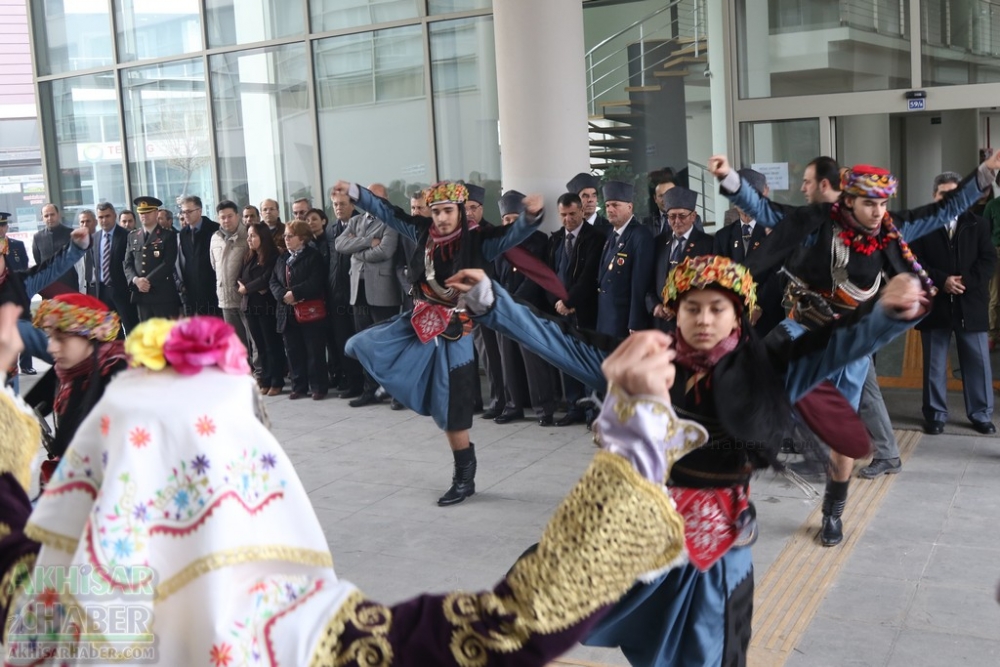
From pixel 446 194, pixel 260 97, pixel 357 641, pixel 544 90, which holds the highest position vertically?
pixel 260 97

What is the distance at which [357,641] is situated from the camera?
1.58 m

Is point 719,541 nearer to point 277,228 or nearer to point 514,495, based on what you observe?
point 514,495

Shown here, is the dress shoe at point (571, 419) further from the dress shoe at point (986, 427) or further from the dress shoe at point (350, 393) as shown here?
the dress shoe at point (986, 427)

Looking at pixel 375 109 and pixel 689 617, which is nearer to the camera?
pixel 689 617

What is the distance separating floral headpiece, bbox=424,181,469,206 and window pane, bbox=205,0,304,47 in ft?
19.9

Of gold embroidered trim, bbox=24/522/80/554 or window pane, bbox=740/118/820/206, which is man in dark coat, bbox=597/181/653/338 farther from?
gold embroidered trim, bbox=24/522/80/554

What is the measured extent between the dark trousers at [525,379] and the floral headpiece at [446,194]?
194cm

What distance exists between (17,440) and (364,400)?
7.40 m

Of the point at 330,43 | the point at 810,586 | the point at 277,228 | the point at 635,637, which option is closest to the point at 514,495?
the point at 810,586

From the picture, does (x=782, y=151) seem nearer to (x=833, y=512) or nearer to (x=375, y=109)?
(x=375, y=109)

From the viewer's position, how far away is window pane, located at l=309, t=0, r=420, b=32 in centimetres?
1109

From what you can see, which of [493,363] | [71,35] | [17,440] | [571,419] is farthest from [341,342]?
[17,440]

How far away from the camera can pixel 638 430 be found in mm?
1561

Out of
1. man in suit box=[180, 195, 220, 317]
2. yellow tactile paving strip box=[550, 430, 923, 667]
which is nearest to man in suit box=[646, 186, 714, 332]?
yellow tactile paving strip box=[550, 430, 923, 667]
